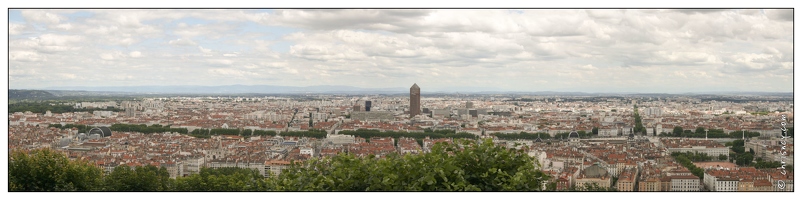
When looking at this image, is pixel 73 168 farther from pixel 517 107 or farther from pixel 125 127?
pixel 517 107

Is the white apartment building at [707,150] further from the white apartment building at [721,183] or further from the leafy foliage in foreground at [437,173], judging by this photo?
the leafy foliage in foreground at [437,173]

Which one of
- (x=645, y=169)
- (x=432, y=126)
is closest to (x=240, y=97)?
(x=432, y=126)

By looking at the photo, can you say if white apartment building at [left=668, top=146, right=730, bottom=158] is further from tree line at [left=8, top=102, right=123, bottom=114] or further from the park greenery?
tree line at [left=8, top=102, right=123, bottom=114]

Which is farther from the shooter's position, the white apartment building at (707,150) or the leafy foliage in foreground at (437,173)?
the white apartment building at (707,150)

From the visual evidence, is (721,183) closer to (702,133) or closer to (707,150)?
(707,150)

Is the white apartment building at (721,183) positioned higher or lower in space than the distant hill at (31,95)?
lower

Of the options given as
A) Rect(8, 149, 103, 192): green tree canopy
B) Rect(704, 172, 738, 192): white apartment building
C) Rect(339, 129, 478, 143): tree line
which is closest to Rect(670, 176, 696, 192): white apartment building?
Rect(704, 172, 738, 192): white apartment building

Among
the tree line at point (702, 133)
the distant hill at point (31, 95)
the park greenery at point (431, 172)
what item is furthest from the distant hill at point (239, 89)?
the park greenery at point (431, 172)
